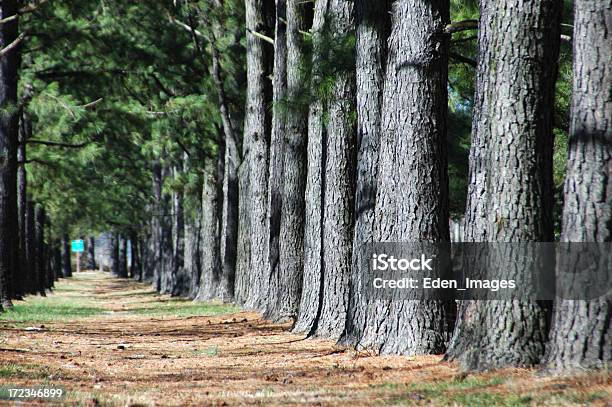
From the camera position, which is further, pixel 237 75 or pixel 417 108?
pixel 237 75

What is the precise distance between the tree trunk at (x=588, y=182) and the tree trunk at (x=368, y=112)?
13.1 ft

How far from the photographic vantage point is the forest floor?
251 inches

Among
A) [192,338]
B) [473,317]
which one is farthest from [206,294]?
[473,317]

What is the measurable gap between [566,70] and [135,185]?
33902 millimetres

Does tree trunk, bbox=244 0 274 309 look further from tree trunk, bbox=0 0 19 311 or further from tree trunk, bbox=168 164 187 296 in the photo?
tree trunk, bbox=168 164 187 296

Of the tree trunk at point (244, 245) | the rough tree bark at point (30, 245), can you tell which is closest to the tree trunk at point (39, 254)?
the rough tree bark at point (30, 245)

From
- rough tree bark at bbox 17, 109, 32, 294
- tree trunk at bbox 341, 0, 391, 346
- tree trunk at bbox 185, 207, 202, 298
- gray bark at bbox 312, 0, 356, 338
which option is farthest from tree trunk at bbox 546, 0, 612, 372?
tree trunk at bbox 185, 207, 202, 298

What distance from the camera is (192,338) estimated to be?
13555 millimetres

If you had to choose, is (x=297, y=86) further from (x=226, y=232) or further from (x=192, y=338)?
(x=226, y=232)

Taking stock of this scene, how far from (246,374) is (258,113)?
11300 millimetres


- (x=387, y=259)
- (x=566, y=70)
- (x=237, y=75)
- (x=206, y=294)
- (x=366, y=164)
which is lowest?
(x=206, y=294)

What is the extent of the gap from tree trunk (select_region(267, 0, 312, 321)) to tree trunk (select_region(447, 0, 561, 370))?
6881 millimetres

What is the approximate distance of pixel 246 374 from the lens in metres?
8.66

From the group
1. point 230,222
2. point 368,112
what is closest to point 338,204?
point 368,112
